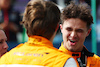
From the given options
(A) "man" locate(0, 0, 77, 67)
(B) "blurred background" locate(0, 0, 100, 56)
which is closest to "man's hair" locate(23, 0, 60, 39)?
(A) "man" locate(0, 0, 77, 67)

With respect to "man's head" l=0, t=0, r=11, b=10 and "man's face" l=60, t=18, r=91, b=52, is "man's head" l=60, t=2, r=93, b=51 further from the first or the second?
"man's head" l=0, t=0, r=11, b=10

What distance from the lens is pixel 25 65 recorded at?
143cm

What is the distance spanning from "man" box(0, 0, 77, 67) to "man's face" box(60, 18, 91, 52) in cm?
95

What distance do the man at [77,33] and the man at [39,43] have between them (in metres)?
0.96

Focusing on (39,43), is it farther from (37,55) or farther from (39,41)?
(37,55)

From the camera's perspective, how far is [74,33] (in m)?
2.51

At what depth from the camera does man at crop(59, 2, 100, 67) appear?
2500 mm

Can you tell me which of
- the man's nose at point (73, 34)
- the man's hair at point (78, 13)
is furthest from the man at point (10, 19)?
the man's nose at point (73, 34)

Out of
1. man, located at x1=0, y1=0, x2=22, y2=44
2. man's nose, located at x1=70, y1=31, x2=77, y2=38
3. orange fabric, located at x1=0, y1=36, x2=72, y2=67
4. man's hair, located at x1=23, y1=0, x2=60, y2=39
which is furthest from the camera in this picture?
man, located at x1=0, y1=0, x2=22, y2=44

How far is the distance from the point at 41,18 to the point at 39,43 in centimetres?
20

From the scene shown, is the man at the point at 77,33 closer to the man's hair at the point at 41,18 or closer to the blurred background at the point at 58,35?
the man's hair at the point at 41,18

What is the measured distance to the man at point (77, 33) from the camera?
2500mm

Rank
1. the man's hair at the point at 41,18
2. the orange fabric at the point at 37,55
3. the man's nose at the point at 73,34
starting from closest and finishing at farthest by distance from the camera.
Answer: the orange fabric at the point at 37,55
the man's hair at the point at 41,18
the man's nose at the point at 73,34

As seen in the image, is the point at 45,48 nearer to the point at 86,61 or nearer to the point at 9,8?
the point at 86,61
